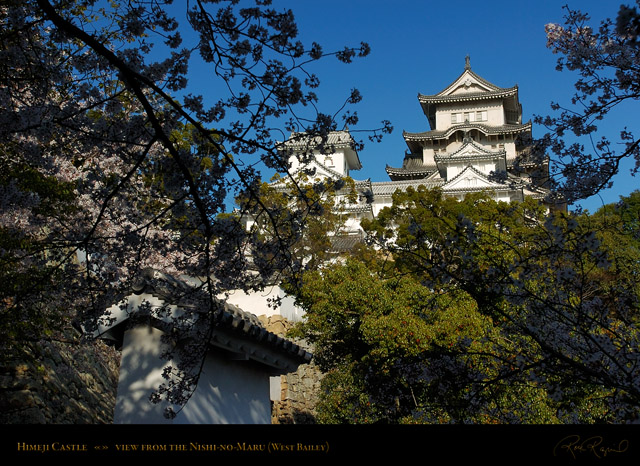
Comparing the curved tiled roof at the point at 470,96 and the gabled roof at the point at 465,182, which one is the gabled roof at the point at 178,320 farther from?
the curved tiled roof at the point at 470,96

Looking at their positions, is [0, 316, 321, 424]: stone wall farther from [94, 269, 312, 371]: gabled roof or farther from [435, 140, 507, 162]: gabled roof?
[435, 140, 507, 162]: gabled roof

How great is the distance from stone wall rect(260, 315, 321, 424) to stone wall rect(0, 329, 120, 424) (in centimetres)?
480

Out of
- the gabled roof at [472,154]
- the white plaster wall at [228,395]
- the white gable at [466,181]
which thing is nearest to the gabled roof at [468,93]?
the gabled roof at [472,154]

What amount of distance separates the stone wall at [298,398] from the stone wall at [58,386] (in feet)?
15.8

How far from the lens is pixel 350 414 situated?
11.9 metres

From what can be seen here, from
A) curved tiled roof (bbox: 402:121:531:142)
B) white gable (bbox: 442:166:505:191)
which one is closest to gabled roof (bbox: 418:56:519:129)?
curved tiled roof (bbox: 402:121:531:142)

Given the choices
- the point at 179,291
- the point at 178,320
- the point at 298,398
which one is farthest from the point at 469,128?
the point at 178,320

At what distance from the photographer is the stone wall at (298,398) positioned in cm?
1605
